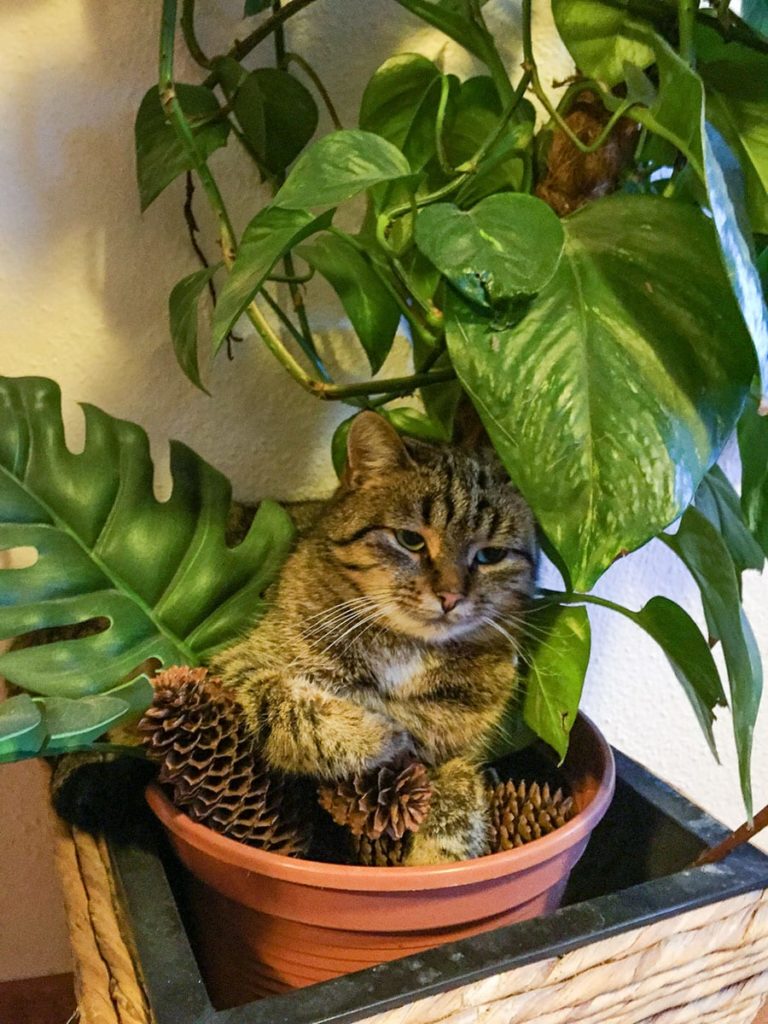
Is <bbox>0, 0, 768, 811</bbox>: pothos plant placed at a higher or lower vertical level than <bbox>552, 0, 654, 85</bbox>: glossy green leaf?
lower

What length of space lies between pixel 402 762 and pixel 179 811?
0.56 feet

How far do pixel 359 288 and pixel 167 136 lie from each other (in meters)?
0.22

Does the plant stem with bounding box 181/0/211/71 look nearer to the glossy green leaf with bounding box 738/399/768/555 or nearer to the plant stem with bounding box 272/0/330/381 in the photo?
the plant stem with bounding box 272/0/330/381

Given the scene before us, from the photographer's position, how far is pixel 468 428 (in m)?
0.78

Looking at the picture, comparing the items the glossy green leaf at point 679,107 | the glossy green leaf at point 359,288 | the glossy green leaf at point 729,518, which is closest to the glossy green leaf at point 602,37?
the glossy green leaf at point 679,107

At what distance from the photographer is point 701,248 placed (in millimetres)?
495

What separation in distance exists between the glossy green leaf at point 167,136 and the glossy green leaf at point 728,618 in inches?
20.8

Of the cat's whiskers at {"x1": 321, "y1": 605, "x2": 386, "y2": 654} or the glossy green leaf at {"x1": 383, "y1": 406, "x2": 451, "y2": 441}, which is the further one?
the glossy green leaf at {"x1": 383, "y1": 406, "x2": 451, "y2": 441}

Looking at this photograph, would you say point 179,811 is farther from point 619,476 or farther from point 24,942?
point 24,942

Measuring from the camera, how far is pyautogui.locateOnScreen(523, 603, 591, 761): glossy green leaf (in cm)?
65

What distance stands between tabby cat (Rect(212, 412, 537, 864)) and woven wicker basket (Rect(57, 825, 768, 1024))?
0.43ft

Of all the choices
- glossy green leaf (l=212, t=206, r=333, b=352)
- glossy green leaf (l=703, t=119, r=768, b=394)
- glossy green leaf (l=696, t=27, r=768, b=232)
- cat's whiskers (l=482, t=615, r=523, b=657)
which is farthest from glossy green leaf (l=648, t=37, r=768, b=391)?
cat's whiskers (l=482, t=615, r=523, b=657)

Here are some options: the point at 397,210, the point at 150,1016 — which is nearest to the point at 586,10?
the point at 397,210

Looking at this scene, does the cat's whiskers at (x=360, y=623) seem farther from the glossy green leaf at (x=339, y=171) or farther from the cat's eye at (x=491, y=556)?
the glossy green leaf at (x=339, y=171)
